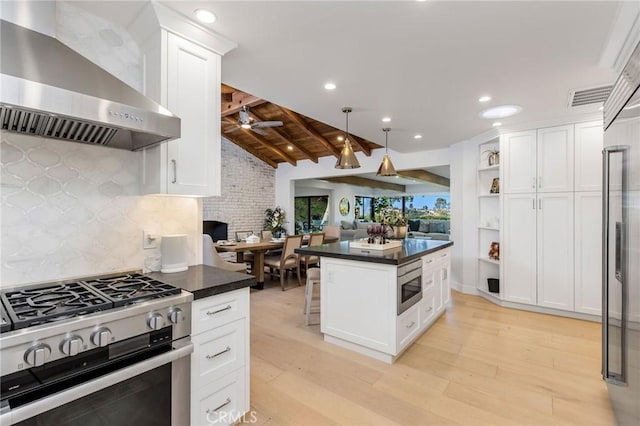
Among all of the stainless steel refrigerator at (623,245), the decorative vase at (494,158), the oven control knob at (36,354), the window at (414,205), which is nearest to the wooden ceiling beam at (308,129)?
the decorative vase at (494,158)

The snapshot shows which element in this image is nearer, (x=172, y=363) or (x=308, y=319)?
(x=172, y=363)

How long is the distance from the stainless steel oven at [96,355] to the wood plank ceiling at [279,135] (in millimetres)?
3764

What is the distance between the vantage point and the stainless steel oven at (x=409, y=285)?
261cm

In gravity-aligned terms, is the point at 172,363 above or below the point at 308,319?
above

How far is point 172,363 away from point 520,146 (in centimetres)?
454

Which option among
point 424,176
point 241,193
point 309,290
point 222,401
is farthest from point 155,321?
point 424,176

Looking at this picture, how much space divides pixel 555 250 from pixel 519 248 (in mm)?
380

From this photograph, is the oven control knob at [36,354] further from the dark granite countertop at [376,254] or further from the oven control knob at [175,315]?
the dark granite countertop at [376,254]

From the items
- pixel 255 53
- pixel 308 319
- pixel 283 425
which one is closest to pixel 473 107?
pixel 255 53

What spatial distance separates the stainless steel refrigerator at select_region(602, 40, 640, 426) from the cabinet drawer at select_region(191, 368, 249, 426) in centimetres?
193

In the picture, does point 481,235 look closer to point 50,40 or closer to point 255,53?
point 255,53

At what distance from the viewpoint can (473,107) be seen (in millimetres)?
3359

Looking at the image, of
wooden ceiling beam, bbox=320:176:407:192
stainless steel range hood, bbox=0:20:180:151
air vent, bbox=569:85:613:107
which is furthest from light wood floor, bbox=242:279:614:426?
wooden ceiling beam, bbox=320:176:407:192

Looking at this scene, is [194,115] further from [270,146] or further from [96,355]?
[270,146]
